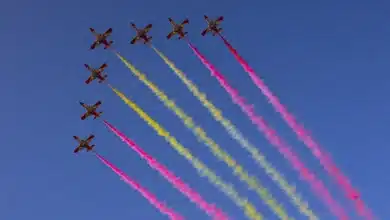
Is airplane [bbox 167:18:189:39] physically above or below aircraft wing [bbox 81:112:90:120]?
above

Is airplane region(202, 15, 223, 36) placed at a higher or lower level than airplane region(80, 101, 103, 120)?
higher

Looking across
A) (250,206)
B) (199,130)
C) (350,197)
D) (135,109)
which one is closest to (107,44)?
(135,109)

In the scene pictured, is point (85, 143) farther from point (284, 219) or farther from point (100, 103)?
point (284, 219)

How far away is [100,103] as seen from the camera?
91.2 meters

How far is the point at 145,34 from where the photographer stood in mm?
89000

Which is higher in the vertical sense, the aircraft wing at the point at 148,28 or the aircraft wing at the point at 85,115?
the aircraft wing at the point at 148,28

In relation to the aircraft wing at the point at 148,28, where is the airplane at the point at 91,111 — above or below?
below

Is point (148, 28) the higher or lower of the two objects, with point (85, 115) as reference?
higher

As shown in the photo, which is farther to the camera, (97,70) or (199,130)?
(97,70)

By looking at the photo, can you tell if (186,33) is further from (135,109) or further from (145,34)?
Answer: (135,109)

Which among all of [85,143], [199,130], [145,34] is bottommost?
[85,143]

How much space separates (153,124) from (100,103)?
9.92 metres

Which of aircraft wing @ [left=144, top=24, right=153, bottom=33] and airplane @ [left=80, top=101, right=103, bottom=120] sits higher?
aircraft wing @ [left=144, top=24, right=153, bottom=33]

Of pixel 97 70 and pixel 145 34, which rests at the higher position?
pixel 145 34
